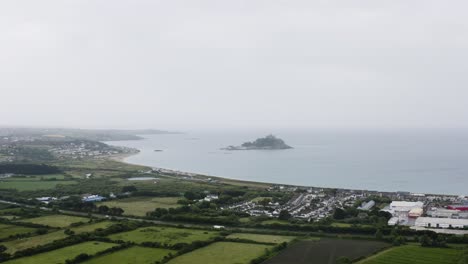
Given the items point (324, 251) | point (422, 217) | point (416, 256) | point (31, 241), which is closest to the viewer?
point (416, 256)

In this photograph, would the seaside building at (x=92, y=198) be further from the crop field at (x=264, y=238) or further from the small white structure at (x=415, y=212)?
the small white structure at (x=415, y=212)

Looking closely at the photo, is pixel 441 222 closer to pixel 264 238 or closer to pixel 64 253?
pixel 264 238

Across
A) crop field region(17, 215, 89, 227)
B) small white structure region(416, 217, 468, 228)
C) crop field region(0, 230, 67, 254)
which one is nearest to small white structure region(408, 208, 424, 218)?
small white structure region(416, 217, 468, 228)

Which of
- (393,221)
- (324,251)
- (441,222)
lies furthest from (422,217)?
(324,251)

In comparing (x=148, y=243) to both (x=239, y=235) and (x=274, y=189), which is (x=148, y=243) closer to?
(x=239, y=235)

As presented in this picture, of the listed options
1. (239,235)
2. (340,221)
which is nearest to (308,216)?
(340,221)

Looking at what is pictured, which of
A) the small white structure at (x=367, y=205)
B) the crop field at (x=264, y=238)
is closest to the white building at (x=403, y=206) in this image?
the small white structure at (x=367, y=205)
